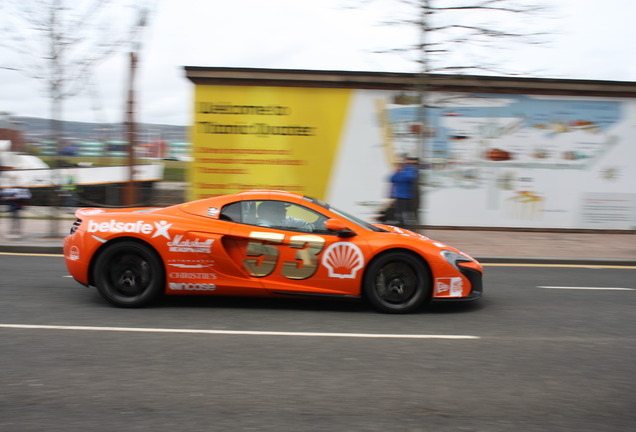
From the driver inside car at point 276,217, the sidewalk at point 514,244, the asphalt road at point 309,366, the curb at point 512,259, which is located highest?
the driver inside car at point 276,217

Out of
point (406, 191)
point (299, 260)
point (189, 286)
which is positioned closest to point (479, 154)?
point (406, 191)

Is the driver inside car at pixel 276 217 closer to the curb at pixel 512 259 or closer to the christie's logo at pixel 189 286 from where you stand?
the christie's logo at pixel 189 286

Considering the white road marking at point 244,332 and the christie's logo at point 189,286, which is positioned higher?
the christie's logo at point 189,286

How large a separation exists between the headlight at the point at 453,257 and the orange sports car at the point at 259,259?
1cm

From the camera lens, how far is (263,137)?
14.6m

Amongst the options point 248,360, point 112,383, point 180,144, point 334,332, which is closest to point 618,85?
→ point 180,144

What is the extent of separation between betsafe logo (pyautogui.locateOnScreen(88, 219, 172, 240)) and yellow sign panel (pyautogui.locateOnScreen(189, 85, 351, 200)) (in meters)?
8.38

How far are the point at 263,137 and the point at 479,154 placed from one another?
5.64 metres

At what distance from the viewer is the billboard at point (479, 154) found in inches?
582

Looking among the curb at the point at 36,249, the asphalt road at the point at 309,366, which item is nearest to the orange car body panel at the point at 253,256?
the asphalt road at the point at 309,366

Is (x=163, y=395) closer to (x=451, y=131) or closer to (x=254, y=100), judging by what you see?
(x=254, y=100)

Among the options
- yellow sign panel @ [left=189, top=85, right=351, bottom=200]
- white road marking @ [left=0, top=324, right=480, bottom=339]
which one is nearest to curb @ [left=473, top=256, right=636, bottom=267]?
white road marking @ [left=0, top=324, right=480, bottom=339]

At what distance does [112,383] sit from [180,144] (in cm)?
1302

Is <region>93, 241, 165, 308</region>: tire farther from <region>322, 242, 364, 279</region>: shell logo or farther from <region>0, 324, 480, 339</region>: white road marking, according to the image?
<region>322, 242, 364, 279</region>: shell logo
